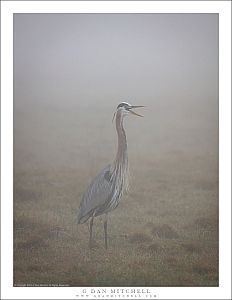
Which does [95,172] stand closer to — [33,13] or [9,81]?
[9,81]

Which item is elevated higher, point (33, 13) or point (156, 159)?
point (33, 13)

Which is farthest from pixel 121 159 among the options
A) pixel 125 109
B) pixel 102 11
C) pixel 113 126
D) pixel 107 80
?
pixel 102 11

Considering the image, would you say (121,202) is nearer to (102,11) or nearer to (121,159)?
(121,159)

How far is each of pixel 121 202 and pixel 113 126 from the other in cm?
56

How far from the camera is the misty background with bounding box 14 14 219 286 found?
3672 mm

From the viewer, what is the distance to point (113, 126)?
12.2 ft

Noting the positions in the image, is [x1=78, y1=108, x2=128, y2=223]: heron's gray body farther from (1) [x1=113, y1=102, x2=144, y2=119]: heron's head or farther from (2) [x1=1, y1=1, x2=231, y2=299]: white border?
(2) [x1=1, y1=1, x2=231, y2=299]: white border

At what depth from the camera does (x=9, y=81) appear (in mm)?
3713

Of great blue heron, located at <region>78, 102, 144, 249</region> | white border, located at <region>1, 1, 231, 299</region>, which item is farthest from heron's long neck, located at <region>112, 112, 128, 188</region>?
white border, located at <region>1, 1, 231, 299</region>

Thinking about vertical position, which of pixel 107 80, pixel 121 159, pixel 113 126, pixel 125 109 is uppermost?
pixel 107 80

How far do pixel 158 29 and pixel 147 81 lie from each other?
1.29ft

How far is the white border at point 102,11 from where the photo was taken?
145 inches

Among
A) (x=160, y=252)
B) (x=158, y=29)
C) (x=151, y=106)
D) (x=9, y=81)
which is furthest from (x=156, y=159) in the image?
(x=9, y=81)

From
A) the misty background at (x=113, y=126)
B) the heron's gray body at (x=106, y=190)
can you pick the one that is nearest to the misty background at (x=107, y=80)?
the misty background at (x=113, y=126)
